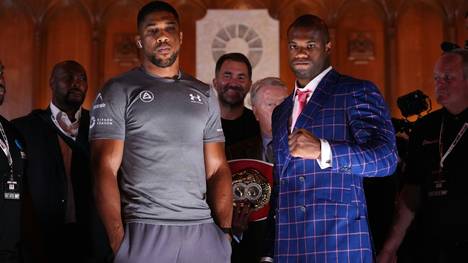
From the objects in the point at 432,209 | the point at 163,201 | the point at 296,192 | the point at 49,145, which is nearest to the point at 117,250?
the point at 163,201

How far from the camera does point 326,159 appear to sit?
2.70 metres

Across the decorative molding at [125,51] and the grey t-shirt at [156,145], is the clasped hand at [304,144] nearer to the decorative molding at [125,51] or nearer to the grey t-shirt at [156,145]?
the grey t-shirt at [156,145]

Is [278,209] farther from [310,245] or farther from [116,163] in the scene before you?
[116,163]

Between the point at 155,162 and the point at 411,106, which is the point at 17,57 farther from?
the point at 155,162

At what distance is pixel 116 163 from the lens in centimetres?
286

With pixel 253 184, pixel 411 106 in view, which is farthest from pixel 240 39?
pixel 253 184

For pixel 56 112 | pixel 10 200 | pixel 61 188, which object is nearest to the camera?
pixel 10 200

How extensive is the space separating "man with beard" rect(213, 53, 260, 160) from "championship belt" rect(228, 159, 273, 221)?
10.5 inches

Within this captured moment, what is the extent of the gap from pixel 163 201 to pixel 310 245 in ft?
1.67

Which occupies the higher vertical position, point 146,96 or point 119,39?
point 119,39

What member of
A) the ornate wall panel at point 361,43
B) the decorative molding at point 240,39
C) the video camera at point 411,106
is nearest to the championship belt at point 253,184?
the video camera at point 411,106

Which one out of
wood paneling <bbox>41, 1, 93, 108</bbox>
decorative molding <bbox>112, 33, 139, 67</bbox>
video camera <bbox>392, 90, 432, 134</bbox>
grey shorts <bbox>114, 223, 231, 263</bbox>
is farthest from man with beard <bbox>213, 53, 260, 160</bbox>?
wood paneling <bbox>41, 1, 93, 108</bbox>

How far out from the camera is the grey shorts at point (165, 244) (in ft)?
9.18

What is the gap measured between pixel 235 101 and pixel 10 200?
133 centimetres
